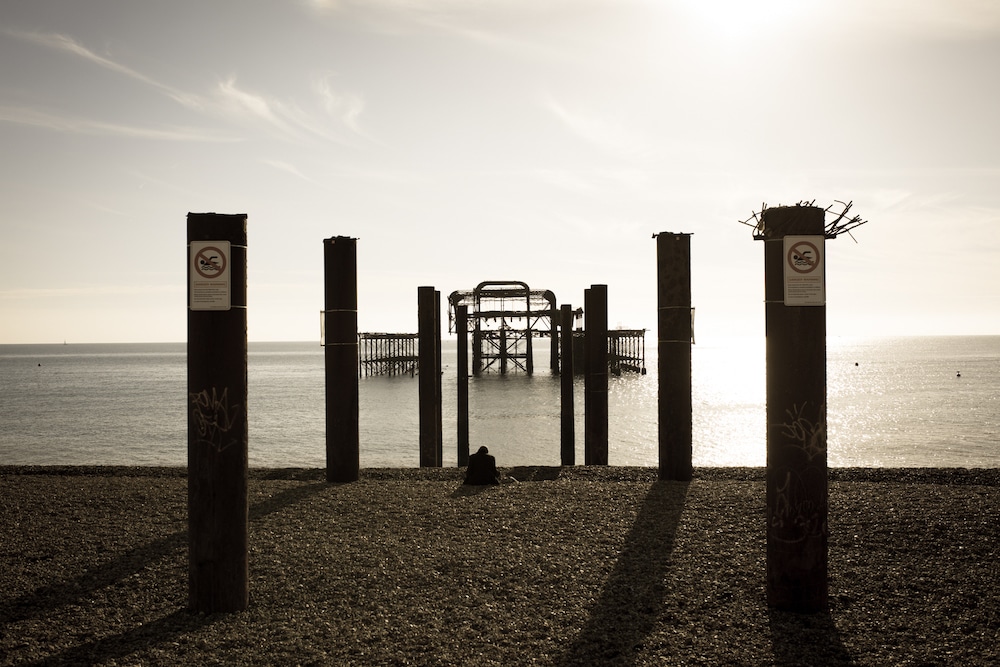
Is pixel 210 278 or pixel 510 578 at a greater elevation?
pixel 210 278

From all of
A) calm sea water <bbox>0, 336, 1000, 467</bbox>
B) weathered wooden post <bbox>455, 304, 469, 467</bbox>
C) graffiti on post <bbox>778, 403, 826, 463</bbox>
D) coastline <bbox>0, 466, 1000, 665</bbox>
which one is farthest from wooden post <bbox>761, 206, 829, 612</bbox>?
calm sea water <bbox>0, 336, 1000, 467</bbox>

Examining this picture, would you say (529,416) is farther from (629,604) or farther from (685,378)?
(629,604)

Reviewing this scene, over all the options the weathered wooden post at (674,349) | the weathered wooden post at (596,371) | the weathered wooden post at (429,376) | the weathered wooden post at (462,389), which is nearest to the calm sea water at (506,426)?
the weathered wooden post at (462,389)

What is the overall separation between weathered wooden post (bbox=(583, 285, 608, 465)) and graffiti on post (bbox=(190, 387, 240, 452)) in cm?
852

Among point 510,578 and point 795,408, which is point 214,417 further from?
point 795,408

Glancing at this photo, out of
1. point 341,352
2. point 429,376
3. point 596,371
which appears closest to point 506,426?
point 429,376

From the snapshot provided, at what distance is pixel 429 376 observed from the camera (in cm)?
1513

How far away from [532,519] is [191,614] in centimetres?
372

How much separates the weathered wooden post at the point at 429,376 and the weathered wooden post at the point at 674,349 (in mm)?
5463

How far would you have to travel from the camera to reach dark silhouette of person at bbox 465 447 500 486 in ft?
34.8

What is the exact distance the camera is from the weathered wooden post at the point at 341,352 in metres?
11.1

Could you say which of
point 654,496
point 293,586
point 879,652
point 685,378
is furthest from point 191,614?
point 685,378

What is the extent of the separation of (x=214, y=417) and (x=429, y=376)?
9.18 metres

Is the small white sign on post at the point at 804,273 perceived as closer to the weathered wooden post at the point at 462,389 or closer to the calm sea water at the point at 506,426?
the weathered wooden post at the point at 462,389
